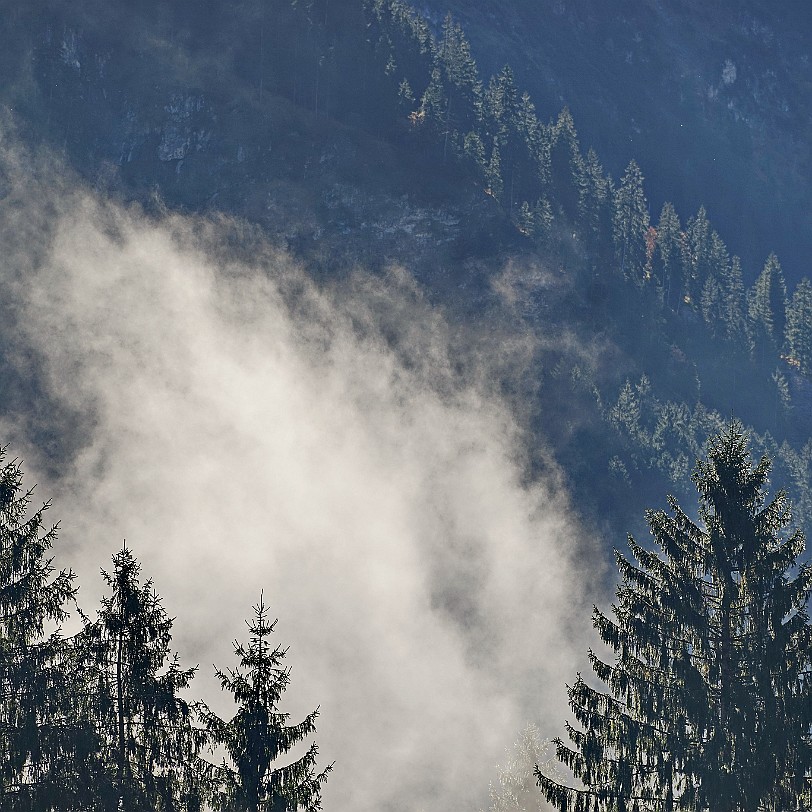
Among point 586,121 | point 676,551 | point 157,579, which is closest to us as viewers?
point 676,551

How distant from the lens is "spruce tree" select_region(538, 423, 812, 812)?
19781 mm

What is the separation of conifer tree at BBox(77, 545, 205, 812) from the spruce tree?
6931 millimetres

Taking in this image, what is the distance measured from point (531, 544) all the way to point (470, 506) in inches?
284

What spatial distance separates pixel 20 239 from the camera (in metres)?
119

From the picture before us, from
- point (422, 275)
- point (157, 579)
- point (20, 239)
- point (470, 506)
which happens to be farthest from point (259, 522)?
point (20, 239)

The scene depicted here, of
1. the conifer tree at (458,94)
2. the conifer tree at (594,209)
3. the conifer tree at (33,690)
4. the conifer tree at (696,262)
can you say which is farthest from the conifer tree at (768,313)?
the conifer tree at (33,690)

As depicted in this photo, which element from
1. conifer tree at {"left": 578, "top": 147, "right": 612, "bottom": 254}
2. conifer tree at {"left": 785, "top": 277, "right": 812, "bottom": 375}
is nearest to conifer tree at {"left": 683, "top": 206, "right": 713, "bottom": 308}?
conifer tree at {"left": 785, "top": 277, "right": 812, "bottom": 375}

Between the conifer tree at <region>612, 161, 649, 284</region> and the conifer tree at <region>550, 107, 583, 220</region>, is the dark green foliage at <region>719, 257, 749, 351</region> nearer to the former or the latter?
the conifer tree at <region>612, 161, 649, 284</region>

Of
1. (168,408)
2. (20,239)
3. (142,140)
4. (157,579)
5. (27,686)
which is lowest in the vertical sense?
(27,686)

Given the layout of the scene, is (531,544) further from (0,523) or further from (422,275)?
(0,523)

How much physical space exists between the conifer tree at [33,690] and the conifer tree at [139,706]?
1.49ft

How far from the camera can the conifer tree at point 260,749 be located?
18.6m

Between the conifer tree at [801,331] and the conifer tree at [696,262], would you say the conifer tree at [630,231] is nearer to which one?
the conifer tree at [696,262]

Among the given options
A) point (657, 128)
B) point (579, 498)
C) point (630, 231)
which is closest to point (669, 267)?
point (630, 231)
